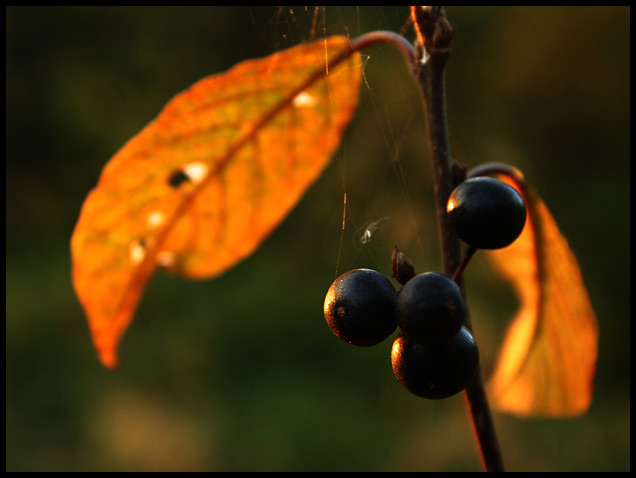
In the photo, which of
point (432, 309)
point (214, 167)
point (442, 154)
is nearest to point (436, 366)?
point (432, 309)

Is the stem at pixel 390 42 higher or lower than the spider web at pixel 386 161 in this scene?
higher

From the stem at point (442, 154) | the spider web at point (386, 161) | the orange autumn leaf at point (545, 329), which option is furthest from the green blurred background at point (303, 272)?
the stem at point (442, 154)

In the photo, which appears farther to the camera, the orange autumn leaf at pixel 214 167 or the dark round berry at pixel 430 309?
the orange autumn leaf at pixel 214 167

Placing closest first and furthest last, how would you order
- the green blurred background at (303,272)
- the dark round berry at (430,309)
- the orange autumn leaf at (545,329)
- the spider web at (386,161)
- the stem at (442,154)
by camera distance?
the dark round berry at (430,309), the stem at (442,154), the orange autumn leaf at (545,329), the spider web at (386,161), the green blurred background at (303,272)

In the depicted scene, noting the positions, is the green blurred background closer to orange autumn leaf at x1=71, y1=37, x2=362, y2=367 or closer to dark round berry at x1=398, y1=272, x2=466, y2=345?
orange autumn leaf at x1=71, y1=37, x2=362, y2=367

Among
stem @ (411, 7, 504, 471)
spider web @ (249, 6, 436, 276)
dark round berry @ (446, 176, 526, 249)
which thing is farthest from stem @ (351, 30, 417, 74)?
spider web @ (249, 6, 436, 276)

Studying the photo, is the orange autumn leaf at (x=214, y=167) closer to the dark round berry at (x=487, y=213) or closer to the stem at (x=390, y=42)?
the stem at (x=390, y=42)

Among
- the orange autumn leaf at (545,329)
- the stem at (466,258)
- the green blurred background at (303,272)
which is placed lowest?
the green blurred background at (303,272)

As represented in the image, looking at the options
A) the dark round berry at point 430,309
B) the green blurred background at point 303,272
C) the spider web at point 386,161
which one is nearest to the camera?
the dark round berry at point 430,309
